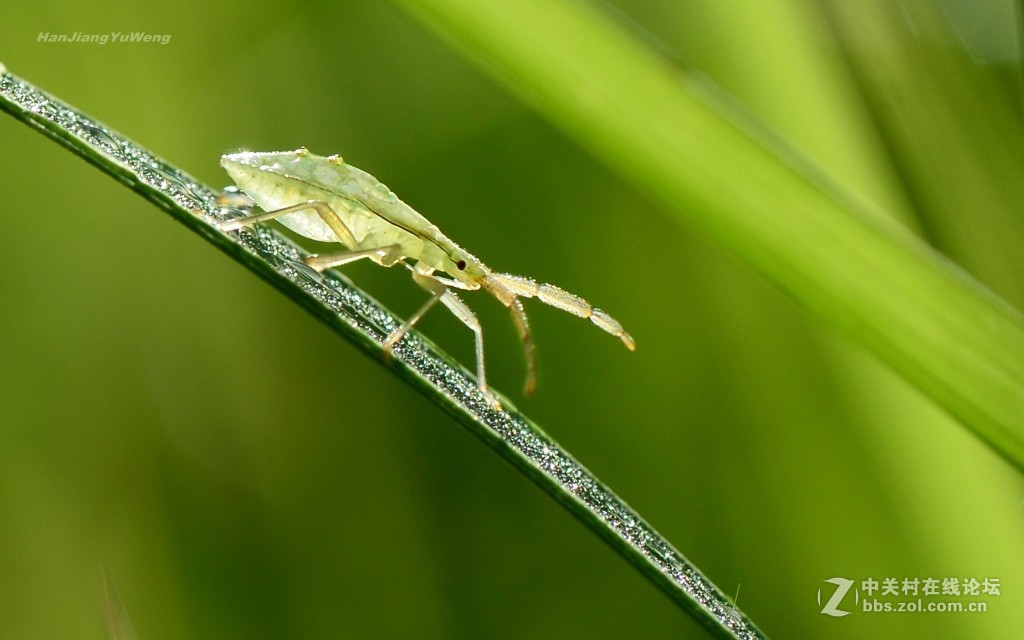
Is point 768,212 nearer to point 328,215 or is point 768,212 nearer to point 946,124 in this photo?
point 328,215

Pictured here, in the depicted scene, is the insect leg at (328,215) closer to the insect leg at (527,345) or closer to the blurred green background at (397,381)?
the insect leg at (527,345)

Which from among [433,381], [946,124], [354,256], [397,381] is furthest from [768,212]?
[397,381]

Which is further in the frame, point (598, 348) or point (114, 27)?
point (598, 348)

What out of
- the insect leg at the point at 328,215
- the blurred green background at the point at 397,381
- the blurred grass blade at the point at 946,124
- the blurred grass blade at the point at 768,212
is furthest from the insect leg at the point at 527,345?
the blurred grass blade at the point at 946,124

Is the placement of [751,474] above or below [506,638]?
above

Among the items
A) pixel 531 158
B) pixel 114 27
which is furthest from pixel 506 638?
pixel 114 27

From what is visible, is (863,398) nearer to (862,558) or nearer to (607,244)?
(862,558)

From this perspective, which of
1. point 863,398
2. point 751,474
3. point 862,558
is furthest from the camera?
point 751,474

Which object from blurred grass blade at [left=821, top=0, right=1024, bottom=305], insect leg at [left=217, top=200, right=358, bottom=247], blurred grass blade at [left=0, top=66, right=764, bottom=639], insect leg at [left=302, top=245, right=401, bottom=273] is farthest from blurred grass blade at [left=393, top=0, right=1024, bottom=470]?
blurred grass blade at [left=821, top=0, right=1024, bottom=305]
